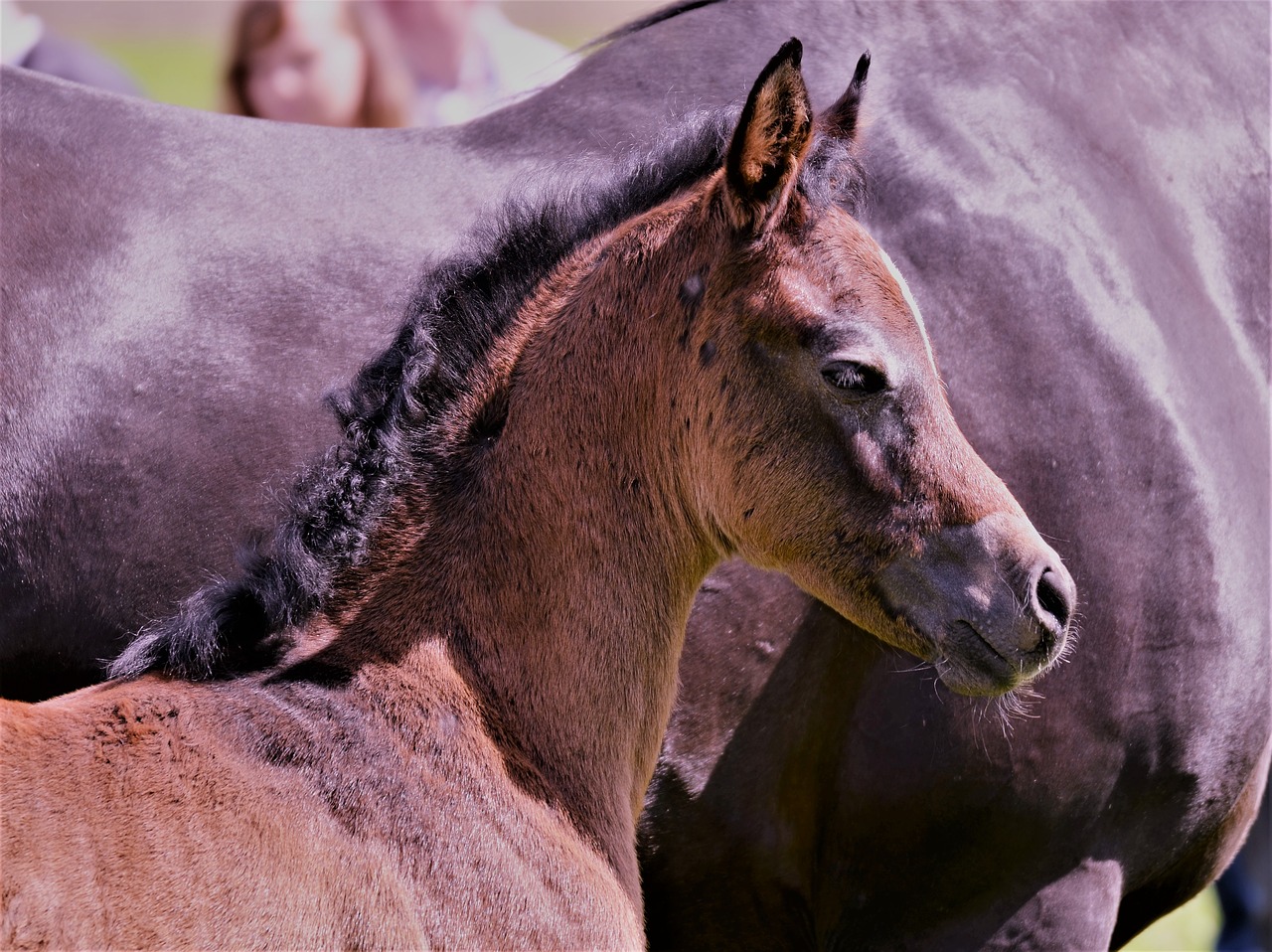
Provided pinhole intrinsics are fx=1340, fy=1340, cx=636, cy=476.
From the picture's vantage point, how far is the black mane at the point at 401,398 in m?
2.30

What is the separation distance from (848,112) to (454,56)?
4.13 m

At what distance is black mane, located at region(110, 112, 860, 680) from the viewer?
2.30 m

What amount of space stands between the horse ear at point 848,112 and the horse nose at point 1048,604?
3.02ft

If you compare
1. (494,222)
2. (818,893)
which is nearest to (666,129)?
(494,222)

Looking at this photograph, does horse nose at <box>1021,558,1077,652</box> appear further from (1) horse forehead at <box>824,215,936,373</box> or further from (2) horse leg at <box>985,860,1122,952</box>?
(2) horse leg at <box>985,860,1122,952</box>

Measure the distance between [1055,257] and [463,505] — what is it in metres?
1.52

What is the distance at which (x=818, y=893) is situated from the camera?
306 cm

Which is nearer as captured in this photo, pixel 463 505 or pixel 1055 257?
pixel 463 505

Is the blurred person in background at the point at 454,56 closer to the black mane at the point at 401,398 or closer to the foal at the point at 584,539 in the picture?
the black mane at the point at 401,398

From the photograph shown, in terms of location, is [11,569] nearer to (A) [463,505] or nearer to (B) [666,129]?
(A) [463,505]

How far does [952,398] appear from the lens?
9.71 ft

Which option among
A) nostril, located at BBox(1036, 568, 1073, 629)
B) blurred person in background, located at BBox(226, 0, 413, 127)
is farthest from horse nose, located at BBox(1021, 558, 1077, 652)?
blurred person in background, located at BBox(226, 0, 413, 127)

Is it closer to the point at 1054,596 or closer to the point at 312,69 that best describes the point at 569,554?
the point at 1054,596

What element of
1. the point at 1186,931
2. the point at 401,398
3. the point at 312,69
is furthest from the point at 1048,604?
the point at 1186,931
